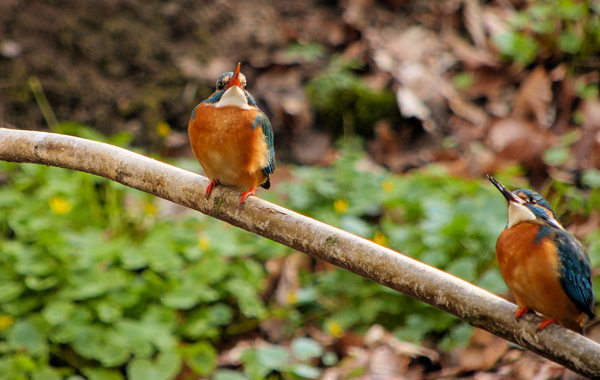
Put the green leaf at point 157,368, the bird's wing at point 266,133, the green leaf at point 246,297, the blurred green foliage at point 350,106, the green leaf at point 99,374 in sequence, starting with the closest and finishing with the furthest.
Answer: the bird's wing at point 266,133
the green leaf at point 157,368
the green leaf at point 99,374
the green leaf at point 246,297
the blurred green foliage at point 350,106

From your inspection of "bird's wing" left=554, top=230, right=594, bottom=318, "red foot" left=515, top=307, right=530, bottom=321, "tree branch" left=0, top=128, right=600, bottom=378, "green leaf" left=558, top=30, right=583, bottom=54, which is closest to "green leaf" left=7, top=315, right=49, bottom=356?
"tree branch" left=0, top=128, right=600, bottom=378

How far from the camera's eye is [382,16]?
6.28 metres

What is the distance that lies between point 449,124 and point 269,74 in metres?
1.73

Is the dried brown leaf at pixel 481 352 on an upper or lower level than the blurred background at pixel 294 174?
lower

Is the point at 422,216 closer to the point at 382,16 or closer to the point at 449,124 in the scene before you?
the point at 449,124

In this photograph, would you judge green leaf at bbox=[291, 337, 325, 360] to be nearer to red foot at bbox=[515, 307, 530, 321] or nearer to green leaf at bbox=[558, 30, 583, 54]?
red foot at bbox=[515, 307, 530, 321]

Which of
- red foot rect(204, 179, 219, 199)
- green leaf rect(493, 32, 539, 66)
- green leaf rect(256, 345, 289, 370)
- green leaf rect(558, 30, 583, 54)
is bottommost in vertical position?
green leaf rect(256, 345, 289, 370)

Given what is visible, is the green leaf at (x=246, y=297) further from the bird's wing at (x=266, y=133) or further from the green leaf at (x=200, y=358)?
the bird's wing at (x=266, y=133)

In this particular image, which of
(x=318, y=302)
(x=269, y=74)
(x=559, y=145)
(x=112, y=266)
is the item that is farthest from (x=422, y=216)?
Result: (x=269, y=74)

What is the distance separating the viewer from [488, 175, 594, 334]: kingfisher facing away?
90.1 inches

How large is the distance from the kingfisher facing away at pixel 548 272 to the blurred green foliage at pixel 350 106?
9.56 ft

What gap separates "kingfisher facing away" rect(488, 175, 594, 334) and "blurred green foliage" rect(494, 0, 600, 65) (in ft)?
11.1

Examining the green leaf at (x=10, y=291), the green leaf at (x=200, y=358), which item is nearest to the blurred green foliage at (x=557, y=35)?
the green leaf at (x=200, y=358)

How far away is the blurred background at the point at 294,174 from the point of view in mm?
3164
